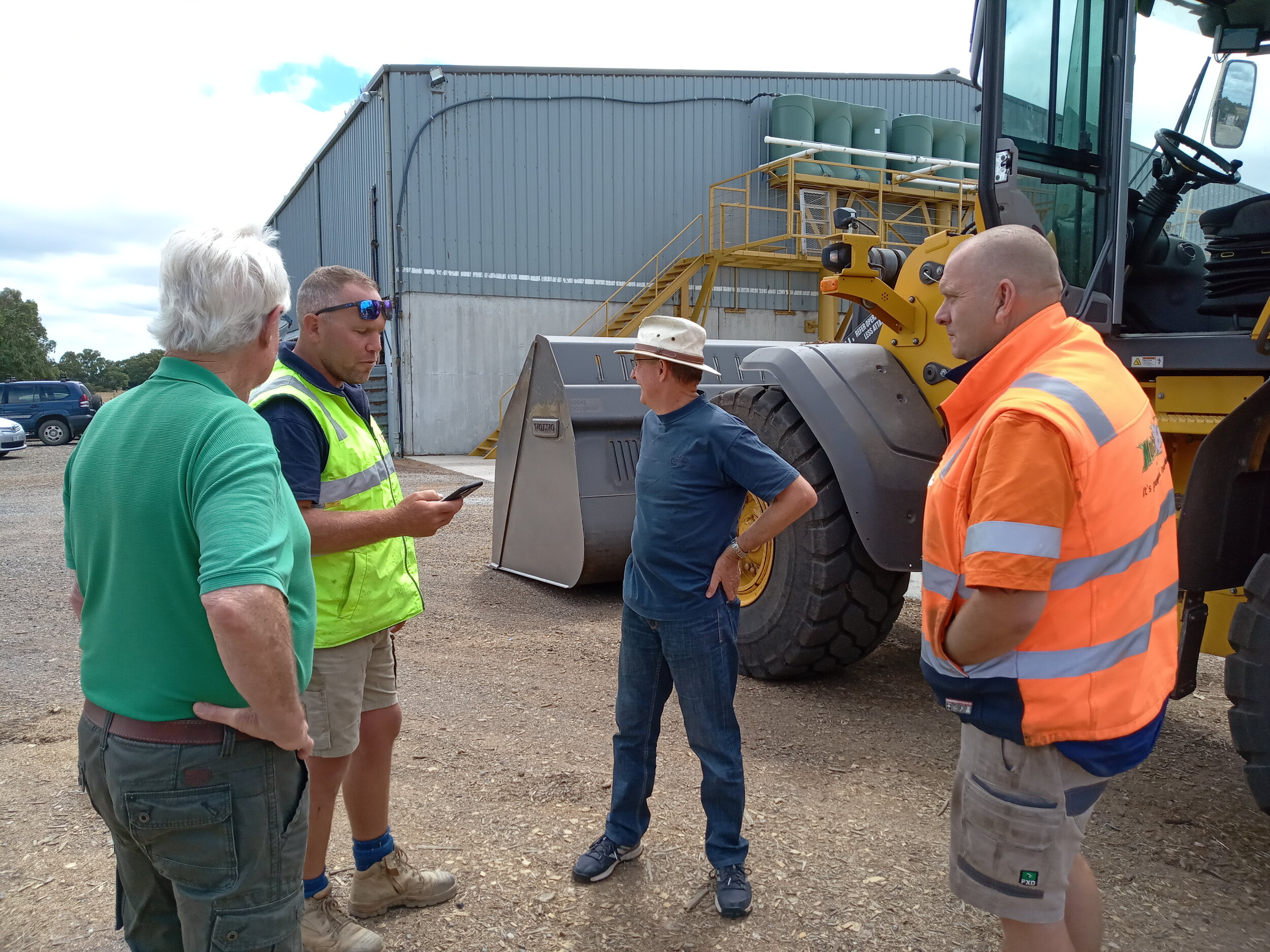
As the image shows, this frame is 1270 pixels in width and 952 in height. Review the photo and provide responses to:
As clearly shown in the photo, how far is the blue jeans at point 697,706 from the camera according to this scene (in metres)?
2.74

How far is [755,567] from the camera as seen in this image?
4637 millimetres

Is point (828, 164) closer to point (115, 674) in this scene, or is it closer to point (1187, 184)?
point (1187, 184)

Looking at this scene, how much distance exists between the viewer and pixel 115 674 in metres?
1.56

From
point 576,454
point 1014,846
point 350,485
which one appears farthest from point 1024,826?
point 576,454

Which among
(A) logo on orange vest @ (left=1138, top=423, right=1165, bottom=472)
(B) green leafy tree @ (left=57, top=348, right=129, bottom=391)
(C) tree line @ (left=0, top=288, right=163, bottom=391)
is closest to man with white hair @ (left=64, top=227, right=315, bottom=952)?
(A) logo on orange vest @ (left=1138, top=423, right=1165, bottom=472)

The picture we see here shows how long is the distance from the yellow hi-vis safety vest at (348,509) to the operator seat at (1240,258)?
2859mm

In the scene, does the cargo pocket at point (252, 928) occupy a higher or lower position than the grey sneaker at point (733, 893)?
higher

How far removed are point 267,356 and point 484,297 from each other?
16.0 m

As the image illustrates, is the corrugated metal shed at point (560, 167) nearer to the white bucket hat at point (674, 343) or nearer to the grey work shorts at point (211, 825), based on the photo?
the white bucket hat at point (674, 343)

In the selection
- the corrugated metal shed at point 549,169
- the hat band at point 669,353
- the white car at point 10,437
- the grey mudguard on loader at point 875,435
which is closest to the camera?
the hat band at point 669,353

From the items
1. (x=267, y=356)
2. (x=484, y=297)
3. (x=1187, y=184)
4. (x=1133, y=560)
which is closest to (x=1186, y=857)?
(x=1133, y=560)

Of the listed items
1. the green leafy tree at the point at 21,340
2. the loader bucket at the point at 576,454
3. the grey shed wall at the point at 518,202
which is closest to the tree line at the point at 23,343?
the green leafy tree at the point at 21,340

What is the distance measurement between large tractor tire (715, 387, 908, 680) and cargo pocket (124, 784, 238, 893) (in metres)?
3.02

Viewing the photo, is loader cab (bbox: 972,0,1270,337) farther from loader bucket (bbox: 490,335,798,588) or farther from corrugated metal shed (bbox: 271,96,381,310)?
corrugated metal shed (bbox: 271,96,381,310)
